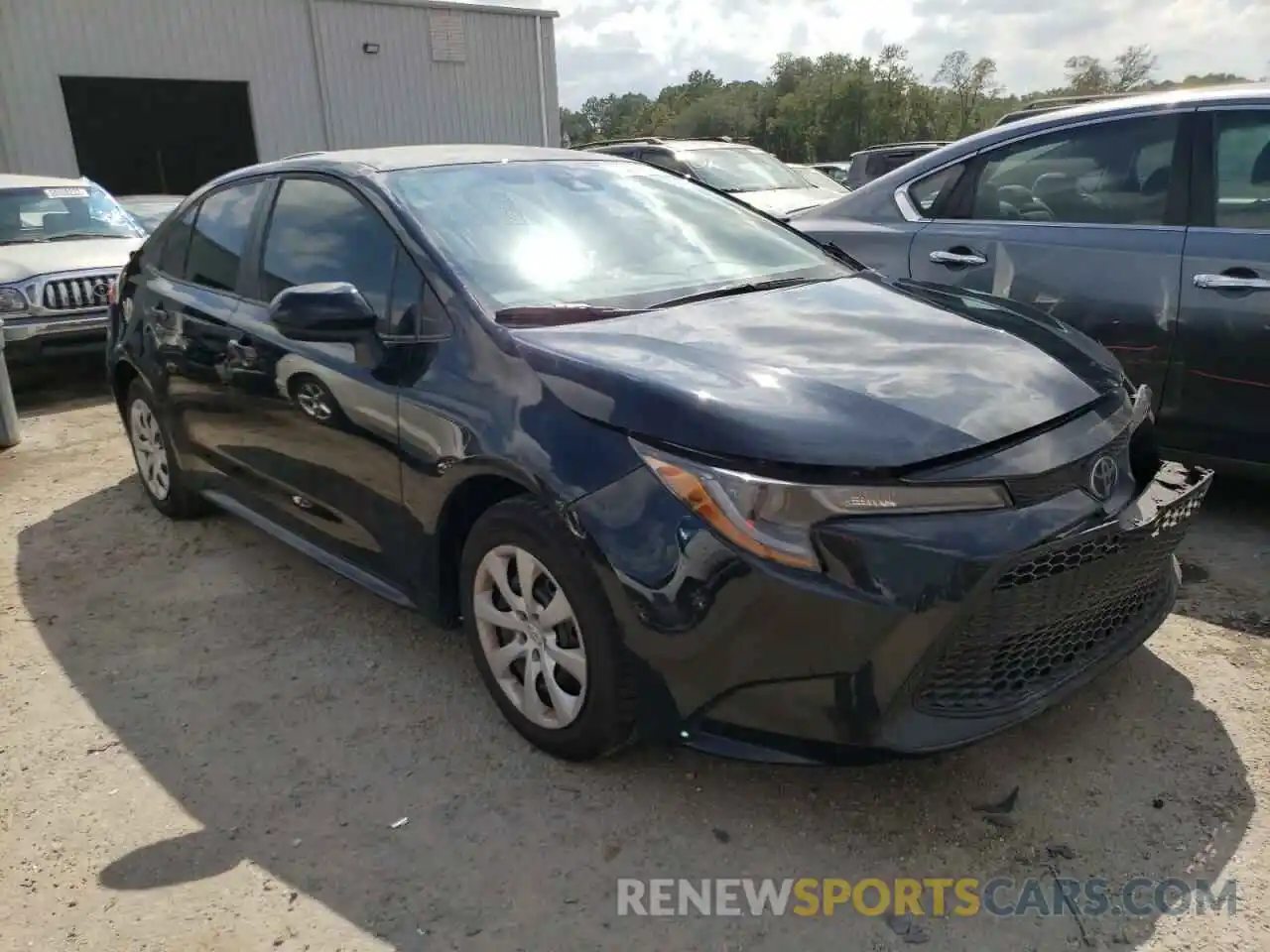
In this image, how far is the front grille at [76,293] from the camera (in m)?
7.36

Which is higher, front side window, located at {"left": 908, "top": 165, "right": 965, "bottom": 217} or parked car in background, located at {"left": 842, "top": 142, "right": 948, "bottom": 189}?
front side window, located at {"left": 908, "top": 165, "right": 965, "bottom": 217}

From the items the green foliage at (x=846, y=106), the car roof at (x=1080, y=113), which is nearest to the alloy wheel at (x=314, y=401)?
the car roof at (x=1080, y=113)

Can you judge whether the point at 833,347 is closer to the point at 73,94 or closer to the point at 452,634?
the point at 452,634

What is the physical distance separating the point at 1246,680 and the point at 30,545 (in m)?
4.82

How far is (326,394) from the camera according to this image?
3.21 m

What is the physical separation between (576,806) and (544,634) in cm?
44

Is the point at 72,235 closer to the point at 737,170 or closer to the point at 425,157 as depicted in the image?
the point at 425,157

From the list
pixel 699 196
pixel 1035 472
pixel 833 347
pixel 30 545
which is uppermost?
pixel 699 196

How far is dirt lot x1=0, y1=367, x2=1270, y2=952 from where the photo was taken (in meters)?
2.23

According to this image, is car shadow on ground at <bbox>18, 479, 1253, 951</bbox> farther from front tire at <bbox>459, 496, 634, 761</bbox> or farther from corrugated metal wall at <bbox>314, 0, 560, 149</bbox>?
corrugated metal wall at <bbox>314, 0, 560, 149</bbox>

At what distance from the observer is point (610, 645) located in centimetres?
241

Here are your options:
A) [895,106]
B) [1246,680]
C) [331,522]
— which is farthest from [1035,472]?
[895,106]

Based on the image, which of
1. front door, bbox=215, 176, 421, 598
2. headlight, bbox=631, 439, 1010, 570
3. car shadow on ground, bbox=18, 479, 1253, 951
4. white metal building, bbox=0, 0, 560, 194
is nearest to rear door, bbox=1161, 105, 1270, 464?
car shadow on ground, bbox=18, 479, 1253, 951

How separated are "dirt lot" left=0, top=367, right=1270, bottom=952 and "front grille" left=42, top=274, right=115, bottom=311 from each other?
4.64 metres
